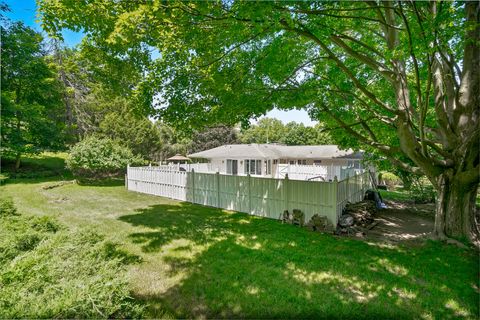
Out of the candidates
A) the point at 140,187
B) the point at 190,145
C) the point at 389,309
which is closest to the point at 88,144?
the point at 140,187

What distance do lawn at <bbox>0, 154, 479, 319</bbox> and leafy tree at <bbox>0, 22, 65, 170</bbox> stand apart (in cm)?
1298

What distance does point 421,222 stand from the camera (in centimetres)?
844

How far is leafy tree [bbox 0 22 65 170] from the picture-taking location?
50.8 ft

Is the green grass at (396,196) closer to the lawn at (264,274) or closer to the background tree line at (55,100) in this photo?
the background tree line at (55,100)

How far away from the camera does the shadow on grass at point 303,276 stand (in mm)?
3387

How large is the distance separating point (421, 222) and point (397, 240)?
2877 mm

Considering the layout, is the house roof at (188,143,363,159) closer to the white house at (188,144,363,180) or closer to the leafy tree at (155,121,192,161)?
the white house at (188,144,363,180)

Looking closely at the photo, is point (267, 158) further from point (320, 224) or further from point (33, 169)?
point (33, 169)

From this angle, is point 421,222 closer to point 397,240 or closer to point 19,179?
point 397,240

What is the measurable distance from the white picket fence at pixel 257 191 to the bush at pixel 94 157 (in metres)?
3.55

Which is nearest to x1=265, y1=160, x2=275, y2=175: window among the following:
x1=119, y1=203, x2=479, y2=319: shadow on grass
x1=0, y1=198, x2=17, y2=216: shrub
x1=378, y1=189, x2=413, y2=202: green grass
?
x1=378, y1=189, x2=413, y2=202: green grass

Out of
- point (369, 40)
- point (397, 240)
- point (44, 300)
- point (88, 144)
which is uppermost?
point (369, 40)

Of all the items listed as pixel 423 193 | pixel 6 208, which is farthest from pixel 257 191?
pixel 423 193

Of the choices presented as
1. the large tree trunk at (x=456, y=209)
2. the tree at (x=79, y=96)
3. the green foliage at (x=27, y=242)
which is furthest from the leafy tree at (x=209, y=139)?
the green foliage at (x=27, y=242)
